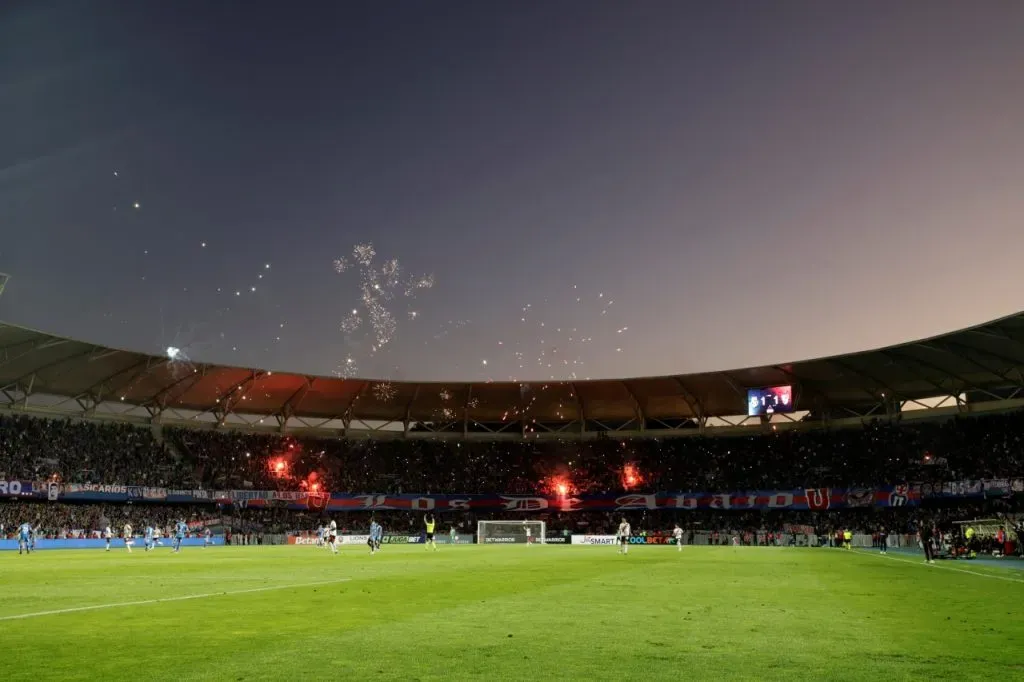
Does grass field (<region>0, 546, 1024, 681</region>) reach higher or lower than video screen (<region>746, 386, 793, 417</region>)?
lower

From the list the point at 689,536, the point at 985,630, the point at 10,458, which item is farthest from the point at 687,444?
the point at 985,630

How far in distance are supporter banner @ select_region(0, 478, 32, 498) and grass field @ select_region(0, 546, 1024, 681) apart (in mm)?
43603

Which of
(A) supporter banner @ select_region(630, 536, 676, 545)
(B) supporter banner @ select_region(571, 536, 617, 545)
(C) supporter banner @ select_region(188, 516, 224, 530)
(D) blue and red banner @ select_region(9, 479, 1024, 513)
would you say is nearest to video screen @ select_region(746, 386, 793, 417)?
(D) blue and red banner @ select_region(9, 479, 1024, 513)

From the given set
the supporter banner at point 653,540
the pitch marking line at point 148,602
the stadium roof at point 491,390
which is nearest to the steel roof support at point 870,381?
the stadium roof at point 491,390

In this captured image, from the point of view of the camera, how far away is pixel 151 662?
318 inches

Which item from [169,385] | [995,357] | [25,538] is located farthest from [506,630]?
[169,385]

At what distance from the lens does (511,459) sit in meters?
84.2

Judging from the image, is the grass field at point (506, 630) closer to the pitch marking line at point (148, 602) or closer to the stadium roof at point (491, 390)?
the pitch marking line at point (148, 602)

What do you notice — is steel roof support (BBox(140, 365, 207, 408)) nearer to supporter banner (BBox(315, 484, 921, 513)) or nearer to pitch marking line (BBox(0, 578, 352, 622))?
supporter banner (BBox(315, 484, 921, 513))

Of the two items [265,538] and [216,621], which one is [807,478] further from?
[216,621]

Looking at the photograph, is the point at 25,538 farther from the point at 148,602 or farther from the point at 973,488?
the point at 973,488

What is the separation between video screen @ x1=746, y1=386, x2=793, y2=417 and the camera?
70.1 meters

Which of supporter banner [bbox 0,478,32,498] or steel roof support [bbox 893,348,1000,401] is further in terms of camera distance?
steel roof support [bbox 893,348,1000,401]

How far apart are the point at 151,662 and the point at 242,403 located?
72.8 m
